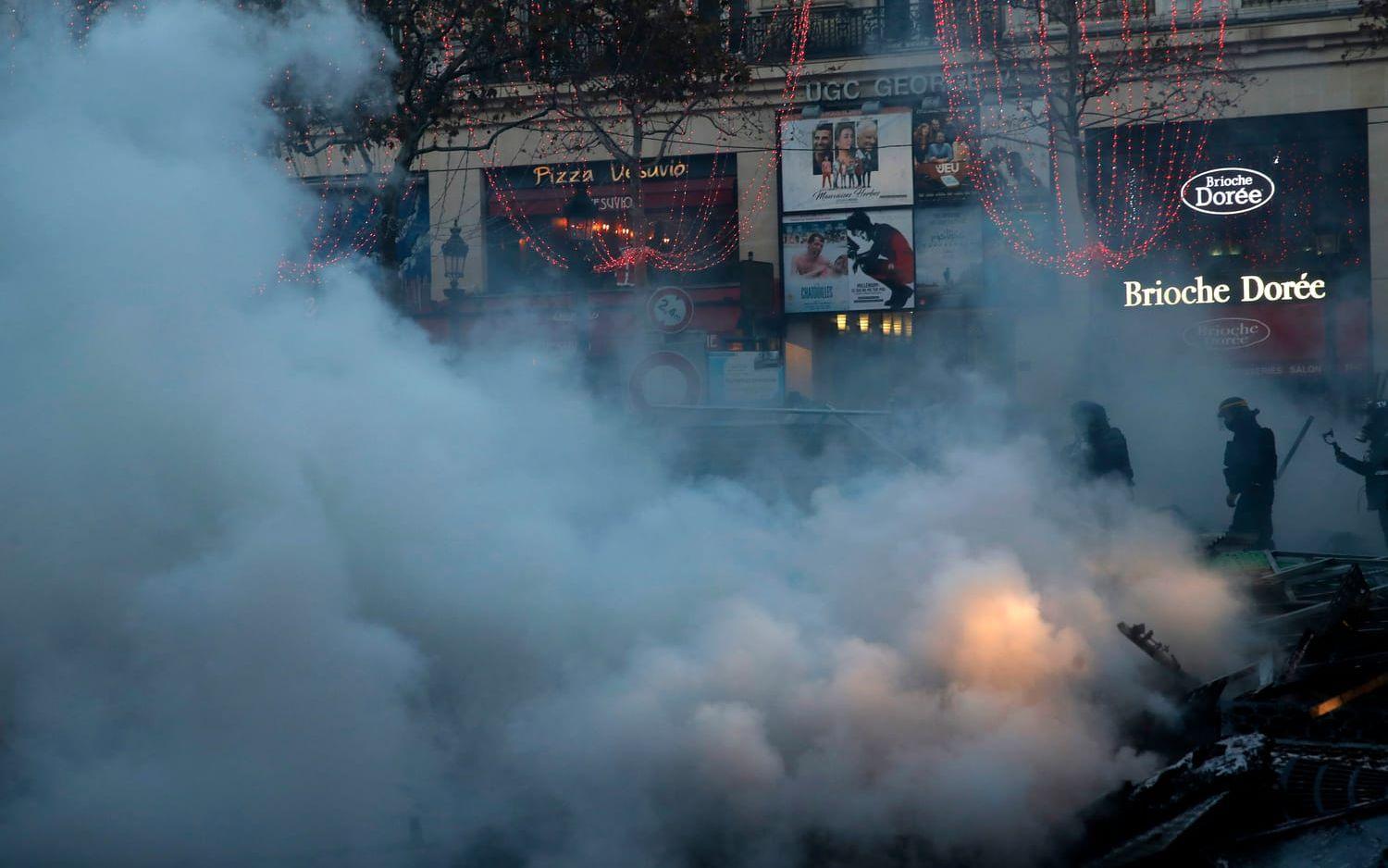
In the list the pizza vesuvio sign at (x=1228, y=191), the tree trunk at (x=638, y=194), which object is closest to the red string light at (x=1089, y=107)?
the pizza vesuvio sign at (x=1228, y=191)

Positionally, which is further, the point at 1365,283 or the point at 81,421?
the point at 1365,283

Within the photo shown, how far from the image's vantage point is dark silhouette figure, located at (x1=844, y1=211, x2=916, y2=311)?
725 inches

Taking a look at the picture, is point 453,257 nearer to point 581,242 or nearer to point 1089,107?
point 581,242

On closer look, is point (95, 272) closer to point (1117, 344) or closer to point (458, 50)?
point (458, 50)

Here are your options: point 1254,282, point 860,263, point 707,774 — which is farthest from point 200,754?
point 1254,282

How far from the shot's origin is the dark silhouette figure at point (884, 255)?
1842cm

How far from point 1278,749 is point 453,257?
15.4m

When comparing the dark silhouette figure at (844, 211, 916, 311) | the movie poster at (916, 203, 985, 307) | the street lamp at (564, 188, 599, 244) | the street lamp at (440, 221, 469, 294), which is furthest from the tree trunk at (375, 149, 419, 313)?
the movie poster at (916, 203, 985, 307)

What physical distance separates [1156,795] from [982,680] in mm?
757

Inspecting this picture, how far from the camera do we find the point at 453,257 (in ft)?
60.6

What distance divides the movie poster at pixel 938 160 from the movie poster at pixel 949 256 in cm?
21

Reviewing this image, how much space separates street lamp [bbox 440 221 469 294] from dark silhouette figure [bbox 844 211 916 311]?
5.54 m

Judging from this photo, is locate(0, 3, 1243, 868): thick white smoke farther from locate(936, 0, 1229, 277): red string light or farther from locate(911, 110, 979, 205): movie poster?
locate(911, 110, 979, 205): movie poster

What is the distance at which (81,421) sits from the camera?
14.9 ft
